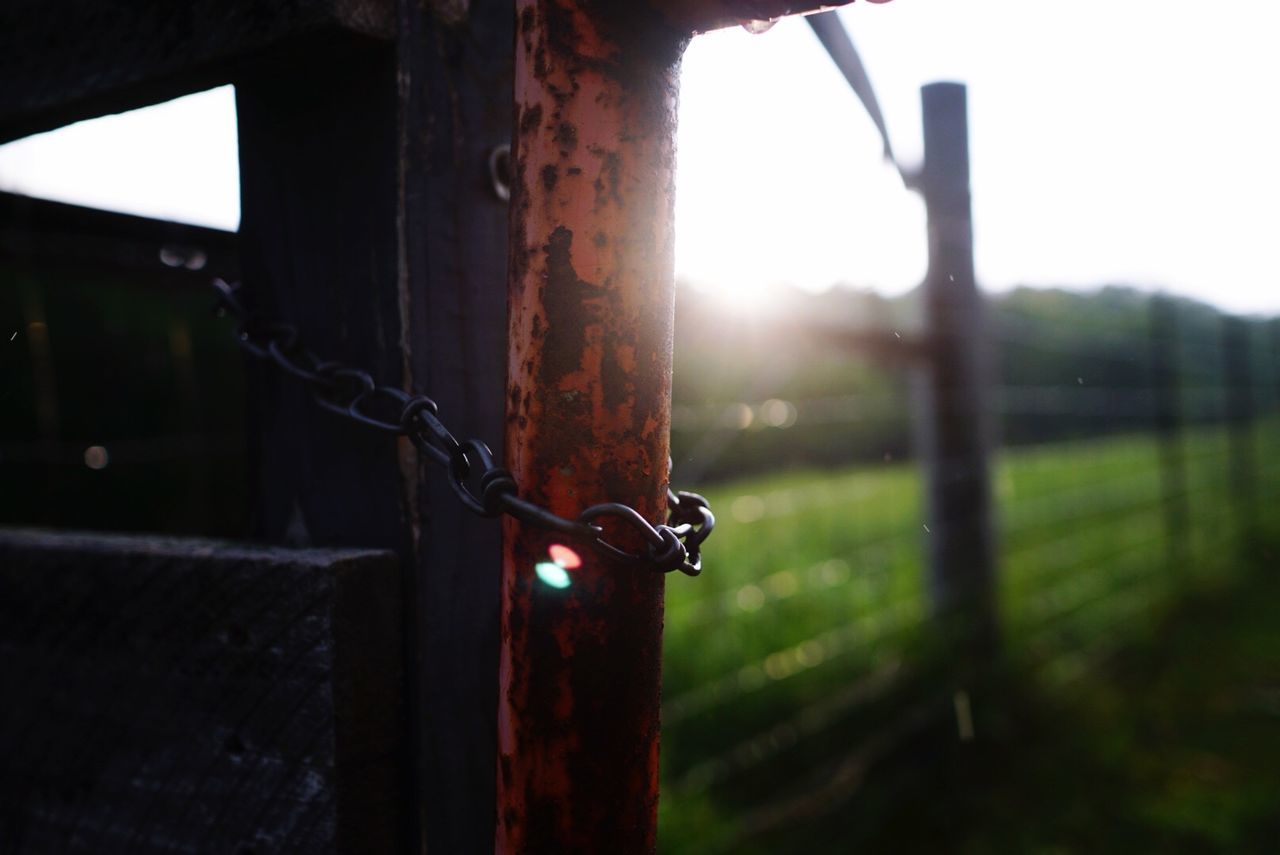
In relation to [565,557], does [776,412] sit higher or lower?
higher

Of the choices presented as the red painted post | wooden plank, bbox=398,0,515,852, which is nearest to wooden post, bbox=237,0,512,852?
wooden plank, bbox=398,0,515,852

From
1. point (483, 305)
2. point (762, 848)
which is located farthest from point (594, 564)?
point (762, 848)

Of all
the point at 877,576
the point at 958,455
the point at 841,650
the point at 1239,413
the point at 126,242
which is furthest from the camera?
the point at 1239,413

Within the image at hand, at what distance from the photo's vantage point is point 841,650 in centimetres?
338

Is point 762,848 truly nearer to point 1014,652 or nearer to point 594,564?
point 1014,652

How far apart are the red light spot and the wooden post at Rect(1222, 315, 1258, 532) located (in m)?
8.57

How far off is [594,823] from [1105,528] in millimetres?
6875

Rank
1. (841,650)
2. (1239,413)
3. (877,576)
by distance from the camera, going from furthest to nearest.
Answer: (1239,413) → (877,576) → (841,650)

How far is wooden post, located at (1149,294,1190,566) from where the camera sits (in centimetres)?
633

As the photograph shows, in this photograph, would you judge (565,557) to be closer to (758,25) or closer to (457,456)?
(457,456)

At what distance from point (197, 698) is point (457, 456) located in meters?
0.40

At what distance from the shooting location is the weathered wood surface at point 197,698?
81 cm

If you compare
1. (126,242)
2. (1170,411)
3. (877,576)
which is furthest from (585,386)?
(1170,411)

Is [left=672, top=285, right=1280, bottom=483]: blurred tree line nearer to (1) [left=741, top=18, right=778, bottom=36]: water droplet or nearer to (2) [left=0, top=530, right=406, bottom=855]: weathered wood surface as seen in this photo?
(2) [left=0, top=530, right=406, bottom=855]: weathered wood surface
